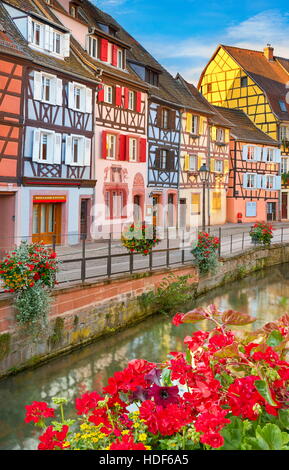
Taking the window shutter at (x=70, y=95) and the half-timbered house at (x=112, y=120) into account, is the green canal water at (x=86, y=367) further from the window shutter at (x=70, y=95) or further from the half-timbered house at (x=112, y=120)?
the window shutter at (x=70, y=95)

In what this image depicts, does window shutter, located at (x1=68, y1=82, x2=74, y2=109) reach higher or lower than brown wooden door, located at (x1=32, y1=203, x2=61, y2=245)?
higher

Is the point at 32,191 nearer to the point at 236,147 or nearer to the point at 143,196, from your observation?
the point at 143,196

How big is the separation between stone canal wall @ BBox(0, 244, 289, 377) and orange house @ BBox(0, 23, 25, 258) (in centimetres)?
566

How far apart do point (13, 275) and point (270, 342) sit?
711cm

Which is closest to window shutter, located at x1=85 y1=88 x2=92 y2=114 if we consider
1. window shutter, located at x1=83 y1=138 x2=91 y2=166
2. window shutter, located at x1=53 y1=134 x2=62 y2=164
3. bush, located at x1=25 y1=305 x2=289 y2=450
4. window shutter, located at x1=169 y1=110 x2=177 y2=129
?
window shutter, located at x1=83 y1=138 x2=91 y2=166

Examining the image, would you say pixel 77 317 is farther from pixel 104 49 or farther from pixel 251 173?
pixel 251 173

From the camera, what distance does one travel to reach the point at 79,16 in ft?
76.5

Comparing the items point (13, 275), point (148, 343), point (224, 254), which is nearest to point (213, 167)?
point (224, 254)

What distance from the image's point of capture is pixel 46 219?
63.4ft

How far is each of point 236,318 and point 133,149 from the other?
22506 mm

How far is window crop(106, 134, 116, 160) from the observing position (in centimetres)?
2247

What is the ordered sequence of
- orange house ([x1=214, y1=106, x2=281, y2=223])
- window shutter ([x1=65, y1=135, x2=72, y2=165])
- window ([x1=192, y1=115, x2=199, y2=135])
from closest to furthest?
window shutter ([x1=65, y1=135, x2=72, y2=165]) < window ([x1=192, y1=115, x2=199, y2=135]) < orange house ([x1=214, y1=106, x2=281, y2=223])

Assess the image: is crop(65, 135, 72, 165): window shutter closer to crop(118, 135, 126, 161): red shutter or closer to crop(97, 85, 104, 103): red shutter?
crop(97, 85, 104, 103): red shutter

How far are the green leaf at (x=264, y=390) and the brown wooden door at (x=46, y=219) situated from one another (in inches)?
646
